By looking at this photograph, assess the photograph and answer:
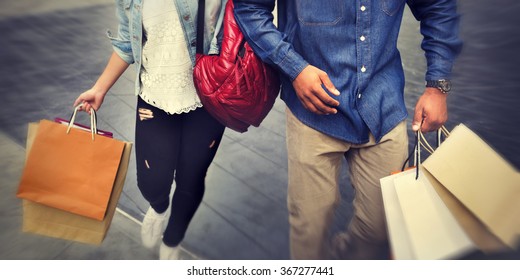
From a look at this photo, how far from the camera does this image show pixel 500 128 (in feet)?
5.05

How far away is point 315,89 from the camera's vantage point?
1101mm

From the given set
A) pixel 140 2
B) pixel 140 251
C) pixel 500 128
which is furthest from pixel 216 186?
pixel 500 128

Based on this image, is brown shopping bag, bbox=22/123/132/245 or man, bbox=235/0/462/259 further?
brown shopping bag, bbox=22/123/132/245

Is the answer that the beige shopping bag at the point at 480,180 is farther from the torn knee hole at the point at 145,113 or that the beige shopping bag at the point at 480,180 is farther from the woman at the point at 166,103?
the torn knee hole at the point at 145,113

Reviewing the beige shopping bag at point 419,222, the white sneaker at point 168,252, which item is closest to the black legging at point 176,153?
the white sneaker at point 168,252

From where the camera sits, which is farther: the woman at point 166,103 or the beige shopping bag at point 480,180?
the woman at point 166,103

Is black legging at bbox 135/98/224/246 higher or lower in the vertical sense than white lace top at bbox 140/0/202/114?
lower

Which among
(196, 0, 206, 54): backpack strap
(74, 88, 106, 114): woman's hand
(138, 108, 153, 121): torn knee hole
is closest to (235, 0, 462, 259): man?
(196, 0, 206, 54): backpack strap

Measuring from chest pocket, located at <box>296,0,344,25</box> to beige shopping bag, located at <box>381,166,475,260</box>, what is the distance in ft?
1.43

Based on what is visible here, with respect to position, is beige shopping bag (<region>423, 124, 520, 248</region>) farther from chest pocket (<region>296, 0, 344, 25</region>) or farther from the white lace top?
the white lace top

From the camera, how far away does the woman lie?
118 centimetres

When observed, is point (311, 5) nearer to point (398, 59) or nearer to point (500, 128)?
point (398, 59)

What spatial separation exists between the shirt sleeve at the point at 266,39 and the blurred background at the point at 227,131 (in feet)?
1.72

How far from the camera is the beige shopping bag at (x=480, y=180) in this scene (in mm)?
1020
